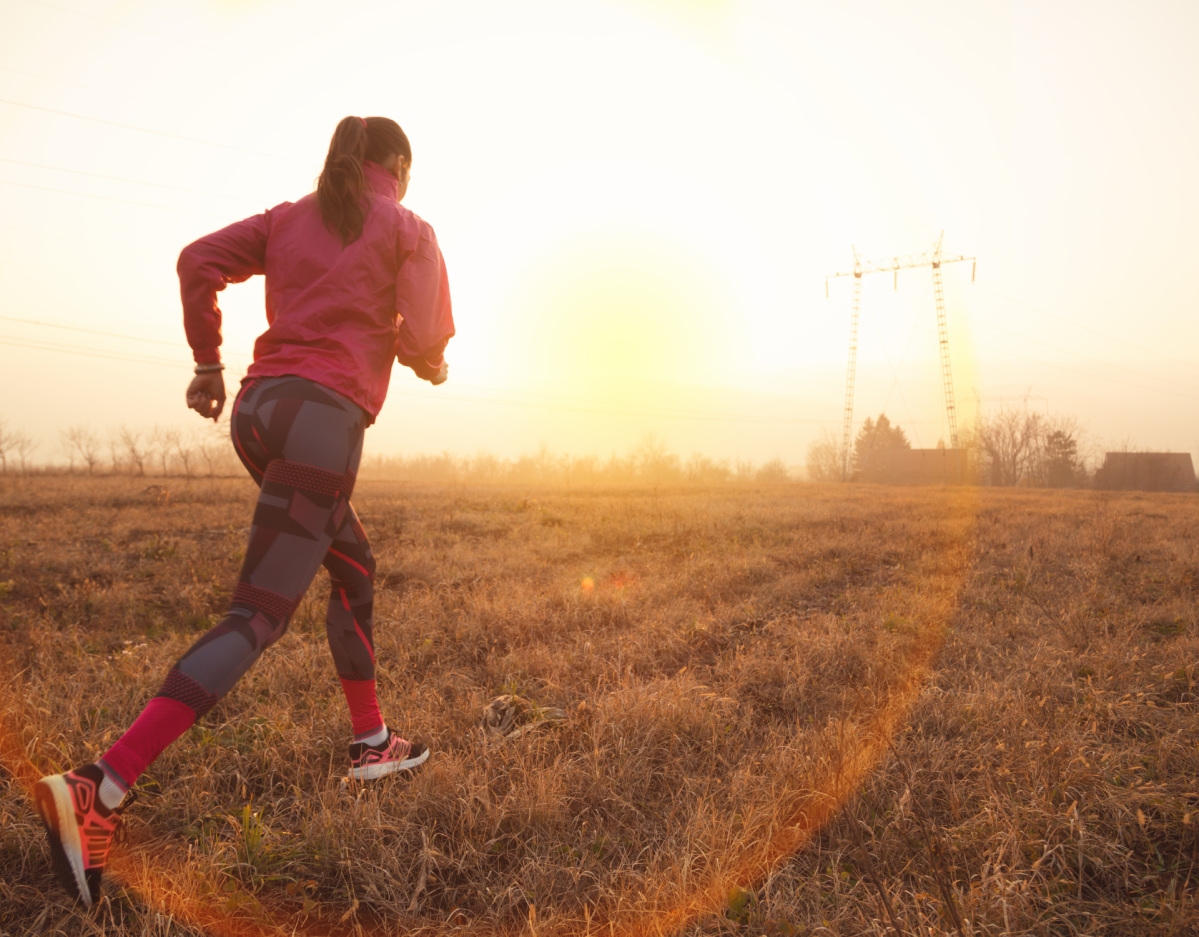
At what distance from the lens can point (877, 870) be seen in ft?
5.49

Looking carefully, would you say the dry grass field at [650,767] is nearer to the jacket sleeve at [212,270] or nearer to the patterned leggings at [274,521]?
the patterned leggings at [274,521]

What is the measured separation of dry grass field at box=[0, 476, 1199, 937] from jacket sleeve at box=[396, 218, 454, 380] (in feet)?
4.94

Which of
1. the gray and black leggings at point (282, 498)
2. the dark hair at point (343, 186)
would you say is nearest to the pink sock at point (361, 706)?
the gray and black leggings at point (282, 498)

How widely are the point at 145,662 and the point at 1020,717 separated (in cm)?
435

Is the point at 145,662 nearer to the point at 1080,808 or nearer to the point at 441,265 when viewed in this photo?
the point at 441,265

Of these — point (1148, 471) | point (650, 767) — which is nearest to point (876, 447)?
point (1148, 471)

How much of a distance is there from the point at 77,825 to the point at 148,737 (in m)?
0.21

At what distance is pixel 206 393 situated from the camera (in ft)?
6.17

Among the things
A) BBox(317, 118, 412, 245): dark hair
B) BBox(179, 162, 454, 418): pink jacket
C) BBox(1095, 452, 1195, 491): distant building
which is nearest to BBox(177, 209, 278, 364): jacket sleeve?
BBox(179, 162, 454, 418): pink jacket

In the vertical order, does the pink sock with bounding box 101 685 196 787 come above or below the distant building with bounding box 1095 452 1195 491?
below

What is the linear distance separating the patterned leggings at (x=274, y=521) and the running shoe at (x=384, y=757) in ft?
2.39

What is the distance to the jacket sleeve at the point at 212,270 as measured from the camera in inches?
70.2

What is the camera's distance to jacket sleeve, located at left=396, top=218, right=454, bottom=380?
1.85 meters

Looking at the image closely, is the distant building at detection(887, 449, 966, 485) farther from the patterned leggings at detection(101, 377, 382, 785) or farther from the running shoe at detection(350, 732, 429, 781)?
the patterned leggings at detection(101, 377, 382, 785)
